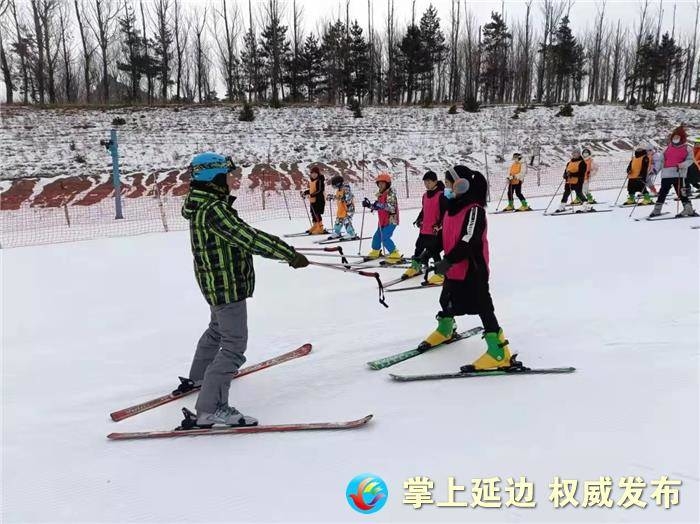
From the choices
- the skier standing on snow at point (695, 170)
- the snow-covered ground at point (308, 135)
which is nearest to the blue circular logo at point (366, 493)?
the skier standing on snow at point (695, 170)

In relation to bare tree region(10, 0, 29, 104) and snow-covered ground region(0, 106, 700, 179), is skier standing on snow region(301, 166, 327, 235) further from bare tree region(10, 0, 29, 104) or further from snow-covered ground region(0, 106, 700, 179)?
bare tree region(10, 0, 29, 104)

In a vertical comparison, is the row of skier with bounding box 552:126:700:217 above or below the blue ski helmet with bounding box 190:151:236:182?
below

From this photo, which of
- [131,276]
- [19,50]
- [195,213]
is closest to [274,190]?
[131,276]

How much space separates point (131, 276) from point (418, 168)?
19745 millimetres

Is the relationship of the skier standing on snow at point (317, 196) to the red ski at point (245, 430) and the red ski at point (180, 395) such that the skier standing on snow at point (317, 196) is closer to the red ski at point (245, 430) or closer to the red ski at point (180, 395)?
the red ski at point (180, 395)

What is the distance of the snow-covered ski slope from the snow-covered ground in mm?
18789

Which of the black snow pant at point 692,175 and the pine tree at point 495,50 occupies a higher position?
the pine tree at point 495,50

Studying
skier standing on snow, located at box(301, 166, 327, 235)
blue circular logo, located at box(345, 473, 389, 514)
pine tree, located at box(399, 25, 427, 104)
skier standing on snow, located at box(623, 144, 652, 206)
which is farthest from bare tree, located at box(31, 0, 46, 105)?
blue circular logo, located at box(345, 473, 389, 514)

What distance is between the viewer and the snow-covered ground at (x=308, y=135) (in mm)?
24938

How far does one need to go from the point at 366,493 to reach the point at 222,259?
4.74 feet

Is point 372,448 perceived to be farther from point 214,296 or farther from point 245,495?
point 214,296

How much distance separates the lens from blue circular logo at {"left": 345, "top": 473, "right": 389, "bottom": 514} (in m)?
2.34

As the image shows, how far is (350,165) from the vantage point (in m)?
25.6

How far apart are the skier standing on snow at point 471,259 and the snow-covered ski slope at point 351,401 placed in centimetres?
28
